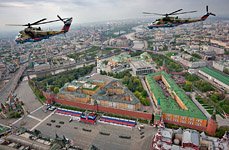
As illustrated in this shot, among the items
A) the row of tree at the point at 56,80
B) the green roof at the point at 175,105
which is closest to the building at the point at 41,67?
the row of tree at the point at 56,80

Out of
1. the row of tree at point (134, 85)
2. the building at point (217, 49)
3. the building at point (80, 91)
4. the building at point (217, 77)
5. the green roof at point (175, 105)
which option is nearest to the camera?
the green roof at point (175, 105)

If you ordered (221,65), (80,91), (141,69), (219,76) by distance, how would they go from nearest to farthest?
1. (80,91)
2. (219,76)
3. (141,69)
4. (221,65)

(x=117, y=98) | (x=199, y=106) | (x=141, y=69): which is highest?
(x=141, y=69)

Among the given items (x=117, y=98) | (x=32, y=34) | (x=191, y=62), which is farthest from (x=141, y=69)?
(x=32, y=34)

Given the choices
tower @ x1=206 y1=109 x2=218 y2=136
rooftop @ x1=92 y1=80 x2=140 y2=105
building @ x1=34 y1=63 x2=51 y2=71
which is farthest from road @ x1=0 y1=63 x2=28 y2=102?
tower @ x1=206 y1=109 x2=218 y2=136

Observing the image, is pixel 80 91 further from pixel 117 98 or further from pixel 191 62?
pixel 191 62

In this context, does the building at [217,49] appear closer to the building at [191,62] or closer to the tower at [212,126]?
the building at [191,62]

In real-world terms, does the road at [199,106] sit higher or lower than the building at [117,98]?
lower

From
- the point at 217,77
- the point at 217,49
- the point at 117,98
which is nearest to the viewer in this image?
the point at 117,98
